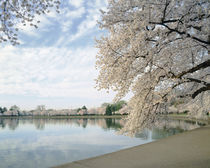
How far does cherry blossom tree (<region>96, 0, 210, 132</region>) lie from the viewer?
6.32 m

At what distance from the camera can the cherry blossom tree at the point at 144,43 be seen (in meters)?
6.32

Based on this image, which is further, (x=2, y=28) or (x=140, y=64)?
(x=140, y=64)

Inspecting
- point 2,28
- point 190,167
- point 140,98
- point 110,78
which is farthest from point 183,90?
point 2,28

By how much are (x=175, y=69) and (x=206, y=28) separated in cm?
222

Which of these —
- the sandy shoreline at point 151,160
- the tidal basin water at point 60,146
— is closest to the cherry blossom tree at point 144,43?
the sandy shoreline at point 151,160

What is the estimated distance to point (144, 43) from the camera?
21.0ft

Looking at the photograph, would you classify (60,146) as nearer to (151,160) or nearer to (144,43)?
(151,160)

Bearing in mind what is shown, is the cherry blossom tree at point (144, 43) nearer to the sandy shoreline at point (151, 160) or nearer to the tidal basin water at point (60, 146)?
the sandy shoreline at point (151, 160)

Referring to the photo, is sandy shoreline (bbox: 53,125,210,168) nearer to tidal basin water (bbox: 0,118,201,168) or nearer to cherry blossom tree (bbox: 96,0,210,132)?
cherry blossom tree (bbox: 96,0,210,132)

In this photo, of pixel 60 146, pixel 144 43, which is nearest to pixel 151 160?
pixel 144 43

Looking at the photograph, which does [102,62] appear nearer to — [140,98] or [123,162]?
[140,98]

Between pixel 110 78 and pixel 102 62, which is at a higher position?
pixel 102 62

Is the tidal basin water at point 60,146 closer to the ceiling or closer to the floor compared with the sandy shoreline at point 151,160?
closer to the floor

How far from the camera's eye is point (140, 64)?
6930 millimetres
